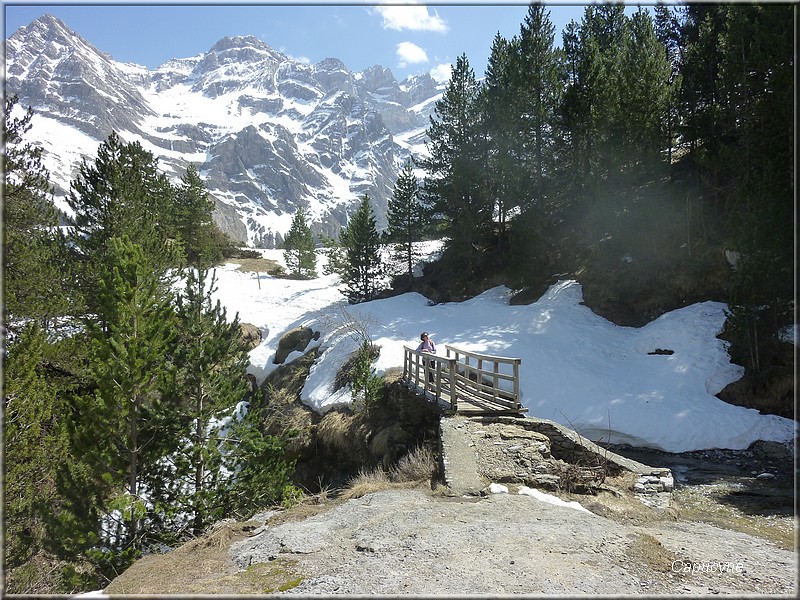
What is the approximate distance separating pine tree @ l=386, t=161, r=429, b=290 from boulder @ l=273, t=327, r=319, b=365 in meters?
8.55

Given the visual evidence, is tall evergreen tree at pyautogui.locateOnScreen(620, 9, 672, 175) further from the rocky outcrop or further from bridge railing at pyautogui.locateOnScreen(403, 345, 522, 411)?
the rocky outcrop

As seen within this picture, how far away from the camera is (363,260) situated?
30906 millimetres

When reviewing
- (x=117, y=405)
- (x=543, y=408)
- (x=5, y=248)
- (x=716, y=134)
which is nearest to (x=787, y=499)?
(x=543, y=408)

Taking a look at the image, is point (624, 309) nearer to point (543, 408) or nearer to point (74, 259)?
point (543, 408)

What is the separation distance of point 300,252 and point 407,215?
58.2 feet

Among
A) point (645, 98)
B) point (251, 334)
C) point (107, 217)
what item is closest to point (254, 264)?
point (251, 334)

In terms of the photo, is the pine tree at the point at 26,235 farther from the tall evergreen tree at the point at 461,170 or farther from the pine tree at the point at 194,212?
the pine tree at the point at 194,212

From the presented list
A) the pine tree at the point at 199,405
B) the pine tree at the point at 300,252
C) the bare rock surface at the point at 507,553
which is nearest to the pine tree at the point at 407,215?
the pine tree at the point at 300,252

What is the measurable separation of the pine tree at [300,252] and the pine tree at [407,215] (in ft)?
49.6

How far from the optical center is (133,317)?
407 inches

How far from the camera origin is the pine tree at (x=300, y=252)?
44031mm

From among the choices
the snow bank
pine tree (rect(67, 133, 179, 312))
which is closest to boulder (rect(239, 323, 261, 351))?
the snow bank

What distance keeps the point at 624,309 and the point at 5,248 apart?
22.6 metres

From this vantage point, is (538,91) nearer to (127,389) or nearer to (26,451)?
(127,389)
